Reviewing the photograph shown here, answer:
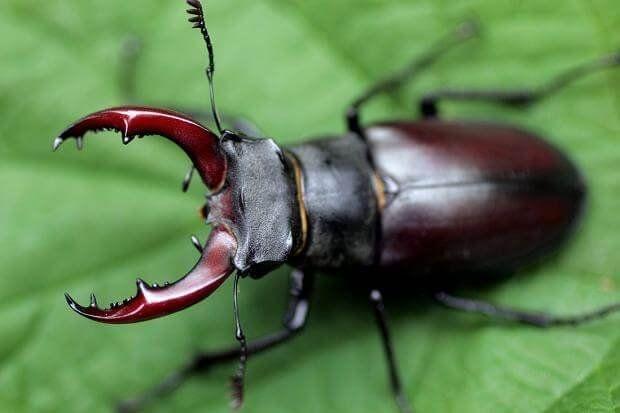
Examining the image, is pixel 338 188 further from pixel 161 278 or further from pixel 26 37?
pixel 26 37

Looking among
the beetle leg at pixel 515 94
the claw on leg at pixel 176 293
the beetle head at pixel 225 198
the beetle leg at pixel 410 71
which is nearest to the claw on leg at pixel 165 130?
the beetle head at pixel 225 198

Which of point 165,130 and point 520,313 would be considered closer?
point 165,130

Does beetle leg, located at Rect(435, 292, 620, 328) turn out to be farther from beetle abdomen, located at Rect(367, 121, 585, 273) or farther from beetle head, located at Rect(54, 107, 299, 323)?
beetle head, located at Rect(54, 107, 299, 323)

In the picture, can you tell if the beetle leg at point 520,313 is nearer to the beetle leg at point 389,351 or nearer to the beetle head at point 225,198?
the beetle leg at point 389,351

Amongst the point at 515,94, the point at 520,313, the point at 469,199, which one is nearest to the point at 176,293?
the point at 469,199

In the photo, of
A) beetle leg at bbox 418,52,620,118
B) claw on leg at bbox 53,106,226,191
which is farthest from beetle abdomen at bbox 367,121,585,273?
claw on leg at bbox 53,106,226,191

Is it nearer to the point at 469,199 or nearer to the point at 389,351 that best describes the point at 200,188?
the point at 389,351
